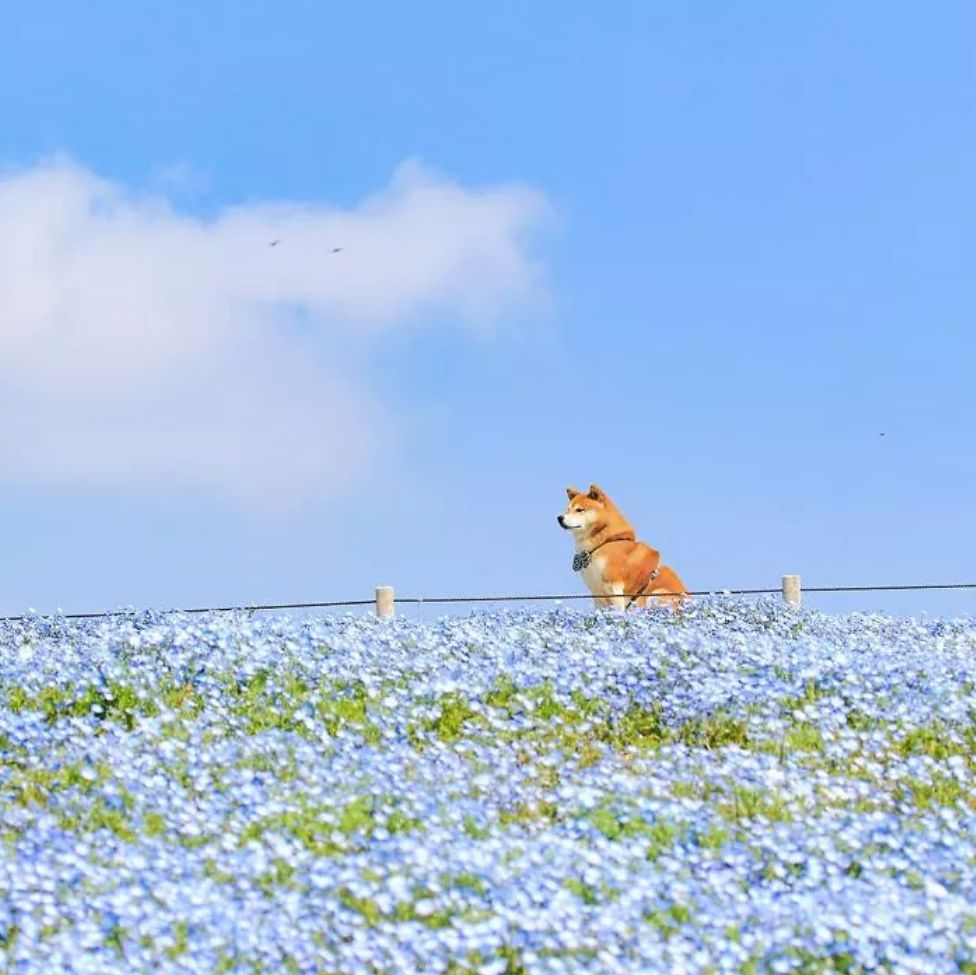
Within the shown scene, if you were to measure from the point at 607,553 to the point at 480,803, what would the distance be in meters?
10.5

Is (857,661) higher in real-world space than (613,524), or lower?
lower

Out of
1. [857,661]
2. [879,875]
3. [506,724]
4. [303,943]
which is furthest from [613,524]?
[303,943]

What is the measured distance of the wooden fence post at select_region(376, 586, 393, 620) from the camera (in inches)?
773

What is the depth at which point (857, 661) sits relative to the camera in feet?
38.1

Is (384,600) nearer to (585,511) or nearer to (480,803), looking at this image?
(585,511)

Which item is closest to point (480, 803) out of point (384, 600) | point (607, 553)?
point (607, 553)

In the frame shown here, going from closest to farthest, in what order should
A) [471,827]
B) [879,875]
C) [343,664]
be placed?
[879,875], [471,827], [343,664]

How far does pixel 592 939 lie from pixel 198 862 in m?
2.17

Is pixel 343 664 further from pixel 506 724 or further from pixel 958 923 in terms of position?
pixel 958 923

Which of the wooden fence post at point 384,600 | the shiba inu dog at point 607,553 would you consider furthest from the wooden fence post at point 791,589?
the wooden fence post at point 384,600

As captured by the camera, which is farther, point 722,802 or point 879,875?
point 722,802

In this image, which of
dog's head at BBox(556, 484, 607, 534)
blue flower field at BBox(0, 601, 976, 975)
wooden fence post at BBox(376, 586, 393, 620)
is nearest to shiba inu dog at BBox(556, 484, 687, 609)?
dog's head at BBox(556, 484, 607, 534)

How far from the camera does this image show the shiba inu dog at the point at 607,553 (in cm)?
1825

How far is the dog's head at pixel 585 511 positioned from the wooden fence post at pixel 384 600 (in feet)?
9.56
